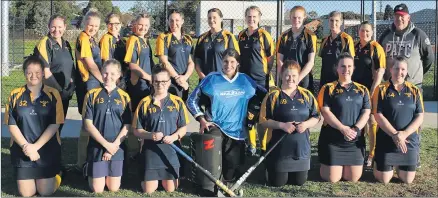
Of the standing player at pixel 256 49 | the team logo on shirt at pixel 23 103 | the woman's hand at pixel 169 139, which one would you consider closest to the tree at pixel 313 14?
the standing player at pixel 256 49

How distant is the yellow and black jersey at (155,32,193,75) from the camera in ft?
20.8

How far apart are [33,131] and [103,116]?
0.70 m

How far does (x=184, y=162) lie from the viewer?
222 inches

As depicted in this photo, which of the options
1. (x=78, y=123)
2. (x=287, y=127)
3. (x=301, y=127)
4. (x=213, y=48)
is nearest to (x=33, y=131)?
(x=213, y=48)

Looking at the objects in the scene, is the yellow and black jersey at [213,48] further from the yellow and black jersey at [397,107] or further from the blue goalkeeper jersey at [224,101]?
the yellow and black jersey at [397,107]

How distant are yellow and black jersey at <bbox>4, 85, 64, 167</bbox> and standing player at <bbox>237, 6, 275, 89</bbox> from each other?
96.5 inches

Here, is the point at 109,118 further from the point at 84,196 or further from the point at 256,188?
the point at 256,188

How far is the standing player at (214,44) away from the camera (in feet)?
20.7

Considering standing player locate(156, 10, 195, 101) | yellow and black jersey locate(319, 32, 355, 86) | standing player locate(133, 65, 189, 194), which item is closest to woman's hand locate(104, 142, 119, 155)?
standing player locate(133, 65, 189, 194)

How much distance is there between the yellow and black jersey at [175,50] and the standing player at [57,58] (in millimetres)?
1109

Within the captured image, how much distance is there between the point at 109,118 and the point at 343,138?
2.53 m

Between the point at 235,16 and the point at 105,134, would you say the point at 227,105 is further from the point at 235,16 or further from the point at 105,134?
the point at 235,16

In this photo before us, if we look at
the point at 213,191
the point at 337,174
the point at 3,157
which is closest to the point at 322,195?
the point at 337,174

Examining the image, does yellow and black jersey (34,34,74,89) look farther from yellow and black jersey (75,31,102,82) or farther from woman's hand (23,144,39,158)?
woman's hand (23,144,39,158)
